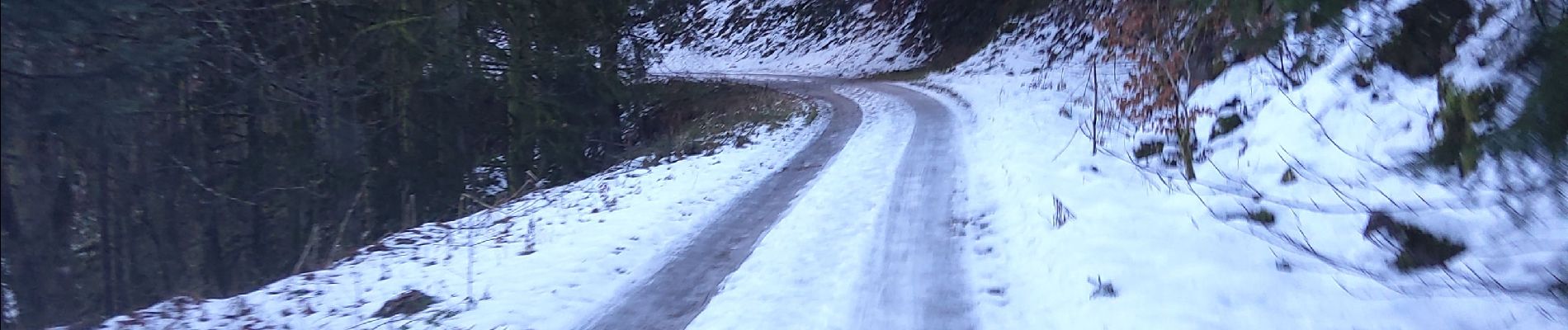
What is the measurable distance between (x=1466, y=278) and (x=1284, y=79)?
13.1 ft

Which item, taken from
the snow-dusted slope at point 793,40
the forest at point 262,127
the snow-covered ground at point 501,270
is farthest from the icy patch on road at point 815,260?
the snow-dusted slope at point 793,40

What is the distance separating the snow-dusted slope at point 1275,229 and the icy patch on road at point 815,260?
76 cm

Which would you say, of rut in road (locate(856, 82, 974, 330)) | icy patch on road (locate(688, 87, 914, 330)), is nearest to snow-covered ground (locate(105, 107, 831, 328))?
icy patch on road (locate(688, 87, 914, 330))

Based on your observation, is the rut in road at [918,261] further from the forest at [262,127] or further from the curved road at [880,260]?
the forest at [262,127]

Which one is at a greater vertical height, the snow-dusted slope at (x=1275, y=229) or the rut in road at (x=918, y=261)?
the snow-dusted slope at (x=1275, y=229)

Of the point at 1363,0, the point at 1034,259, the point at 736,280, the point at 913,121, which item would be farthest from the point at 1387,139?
the point at 913,121

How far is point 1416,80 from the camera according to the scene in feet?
19.1

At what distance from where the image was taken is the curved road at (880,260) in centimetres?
535

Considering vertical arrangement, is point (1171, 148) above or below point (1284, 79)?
below

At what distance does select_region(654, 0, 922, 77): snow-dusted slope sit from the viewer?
37625mm

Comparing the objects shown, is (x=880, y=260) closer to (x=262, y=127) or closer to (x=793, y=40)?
(x=262, y=127)

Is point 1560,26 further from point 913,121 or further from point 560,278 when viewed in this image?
point 913,121

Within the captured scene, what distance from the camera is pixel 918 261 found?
6.33 metres

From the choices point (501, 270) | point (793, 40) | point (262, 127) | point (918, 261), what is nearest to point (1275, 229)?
point (918, 261)
